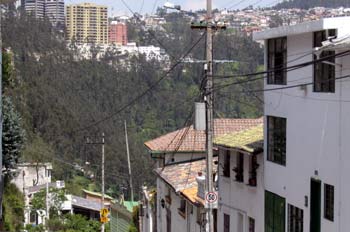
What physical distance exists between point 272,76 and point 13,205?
2376cm

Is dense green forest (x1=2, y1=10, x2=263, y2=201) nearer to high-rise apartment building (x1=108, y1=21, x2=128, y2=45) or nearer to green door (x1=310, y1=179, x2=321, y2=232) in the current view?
high-rise apartment building (x1=108, y1=21, x2=128, y2=45)

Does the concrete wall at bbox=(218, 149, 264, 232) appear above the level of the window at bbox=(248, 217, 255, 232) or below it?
above

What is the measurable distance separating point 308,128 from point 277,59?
118 inches

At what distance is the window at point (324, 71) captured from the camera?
16.6m

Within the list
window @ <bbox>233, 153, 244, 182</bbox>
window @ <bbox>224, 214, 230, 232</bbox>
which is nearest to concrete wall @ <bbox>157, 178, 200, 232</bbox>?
window @ <bbox>224, 214, 230, 232</bbox>

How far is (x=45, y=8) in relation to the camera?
68.5 metres

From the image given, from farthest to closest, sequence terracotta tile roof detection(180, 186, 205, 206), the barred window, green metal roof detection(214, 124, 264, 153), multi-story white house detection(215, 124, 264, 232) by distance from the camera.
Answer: terracotta tile roof detection(180, 186, 205, 206)
the barred window
multi-story white house detection(215, 124, 264, 232)
green metal roof detection(214, 124, 264, 153)

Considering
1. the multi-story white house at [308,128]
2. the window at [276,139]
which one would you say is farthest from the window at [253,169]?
the window at [276,139]

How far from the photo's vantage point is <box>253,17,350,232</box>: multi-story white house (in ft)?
52.6

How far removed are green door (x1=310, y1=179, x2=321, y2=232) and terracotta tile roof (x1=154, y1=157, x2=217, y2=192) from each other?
1205 cm

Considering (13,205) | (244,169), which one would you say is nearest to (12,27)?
(13,205)

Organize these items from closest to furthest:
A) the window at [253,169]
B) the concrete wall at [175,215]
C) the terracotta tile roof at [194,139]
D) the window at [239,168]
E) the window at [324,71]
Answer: the window at [324,71] → the window at [253,169] → the window at [239,168] → the concrete wall at [175,215] → the terracotta tile roof at [194,139]

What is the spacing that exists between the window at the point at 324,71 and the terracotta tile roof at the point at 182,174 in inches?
506

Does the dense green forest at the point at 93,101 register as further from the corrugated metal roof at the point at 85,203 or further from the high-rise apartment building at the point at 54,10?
the corrugated metal roof at the point at 85,203
